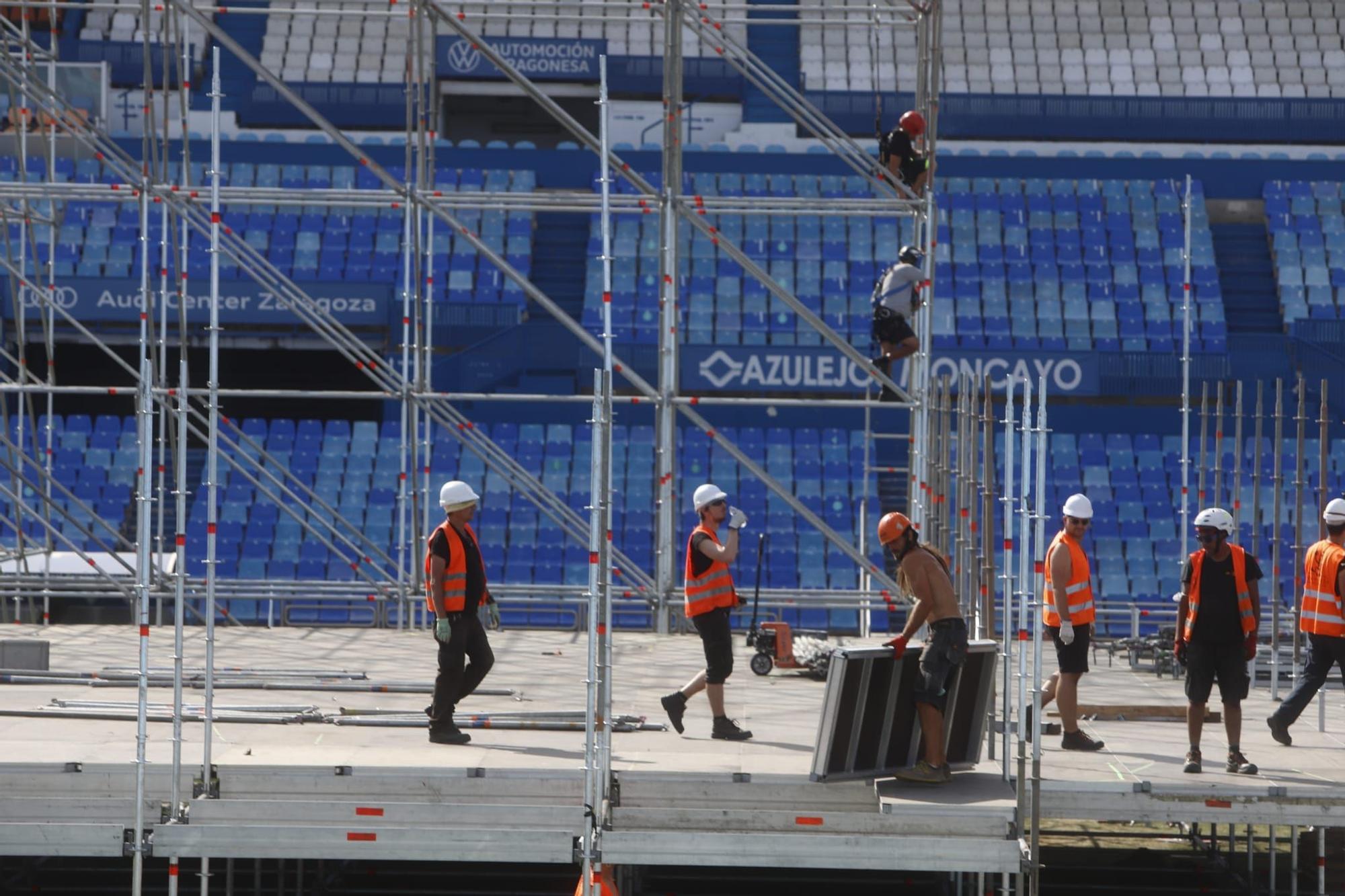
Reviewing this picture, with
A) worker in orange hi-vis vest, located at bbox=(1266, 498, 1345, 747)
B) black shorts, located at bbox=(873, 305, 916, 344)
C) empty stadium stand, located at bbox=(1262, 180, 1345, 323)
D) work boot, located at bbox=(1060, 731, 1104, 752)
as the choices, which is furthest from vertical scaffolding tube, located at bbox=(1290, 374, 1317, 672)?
empty stadium stand, located at bbox=(1262, 180, 1345, 323)

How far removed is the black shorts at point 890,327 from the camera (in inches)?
599

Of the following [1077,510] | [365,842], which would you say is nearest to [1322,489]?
[1077,510]

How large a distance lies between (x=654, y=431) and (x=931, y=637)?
1788 cm

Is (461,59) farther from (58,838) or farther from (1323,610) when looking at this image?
(58,838)

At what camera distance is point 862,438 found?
2730 centimetres

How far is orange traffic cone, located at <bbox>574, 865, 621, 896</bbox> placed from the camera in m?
8.97

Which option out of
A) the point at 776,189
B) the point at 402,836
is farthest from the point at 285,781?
the point at 776,189

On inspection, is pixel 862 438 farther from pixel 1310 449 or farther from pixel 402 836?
pixel 402 836

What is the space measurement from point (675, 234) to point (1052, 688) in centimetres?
654

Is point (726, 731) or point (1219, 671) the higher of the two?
point (1219, 671)

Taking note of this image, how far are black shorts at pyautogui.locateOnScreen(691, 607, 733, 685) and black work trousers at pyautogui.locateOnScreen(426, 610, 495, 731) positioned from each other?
1.23 meters

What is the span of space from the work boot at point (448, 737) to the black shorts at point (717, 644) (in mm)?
1415

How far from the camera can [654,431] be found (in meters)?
27.1

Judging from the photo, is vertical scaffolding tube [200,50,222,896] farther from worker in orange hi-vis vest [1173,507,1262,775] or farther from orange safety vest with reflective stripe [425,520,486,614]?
worker in orange hi-vis vest [1173,507,1262,775]
